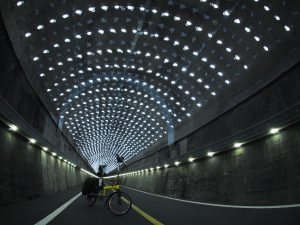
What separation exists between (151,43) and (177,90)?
846 centimetres

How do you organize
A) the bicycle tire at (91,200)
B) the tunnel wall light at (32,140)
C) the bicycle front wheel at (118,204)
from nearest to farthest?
the bicycle front wheel at (118,204), the bicycle tire at (91,200), the tunnel wall light at (32,140)

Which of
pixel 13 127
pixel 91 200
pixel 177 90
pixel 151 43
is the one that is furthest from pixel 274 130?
pixel 177 90

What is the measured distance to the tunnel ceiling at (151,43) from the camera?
728 inches

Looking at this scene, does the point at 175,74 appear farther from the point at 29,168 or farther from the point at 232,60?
the point at 29,168

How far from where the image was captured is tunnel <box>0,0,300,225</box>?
1390 cm

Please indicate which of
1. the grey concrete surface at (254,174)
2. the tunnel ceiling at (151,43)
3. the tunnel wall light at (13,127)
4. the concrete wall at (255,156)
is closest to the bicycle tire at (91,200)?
the tunnel wall light at (13,127)

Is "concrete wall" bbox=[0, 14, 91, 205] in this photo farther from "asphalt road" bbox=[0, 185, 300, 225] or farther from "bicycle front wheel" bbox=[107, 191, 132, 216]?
"bicycle front wheel" bbox=[107, 191, 132, 216]

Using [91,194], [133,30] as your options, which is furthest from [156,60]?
[91,194]

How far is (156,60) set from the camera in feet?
97.7

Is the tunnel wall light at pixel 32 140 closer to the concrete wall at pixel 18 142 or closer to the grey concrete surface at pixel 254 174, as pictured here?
the concrete wall at pixel 18 142

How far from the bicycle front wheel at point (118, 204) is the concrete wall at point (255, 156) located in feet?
24.2

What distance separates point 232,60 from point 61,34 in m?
12.7

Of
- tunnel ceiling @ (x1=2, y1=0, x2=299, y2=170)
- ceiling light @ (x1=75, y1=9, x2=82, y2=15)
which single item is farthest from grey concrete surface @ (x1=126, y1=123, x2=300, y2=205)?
ceiling light @ (x1=75, y1=9, x2=82, y2=15)

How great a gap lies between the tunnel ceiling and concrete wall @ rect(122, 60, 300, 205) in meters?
2.16
